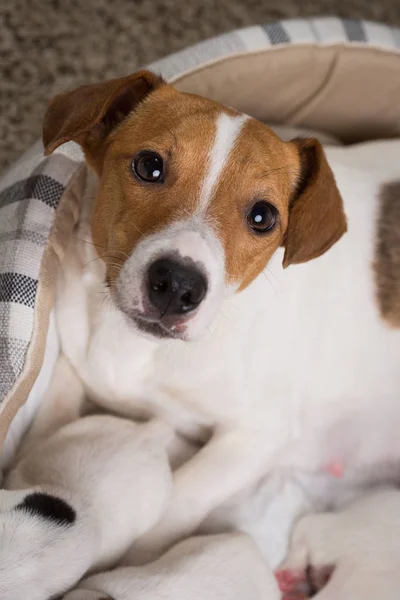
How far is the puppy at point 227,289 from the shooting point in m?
1.87

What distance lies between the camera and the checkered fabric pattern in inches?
84.9

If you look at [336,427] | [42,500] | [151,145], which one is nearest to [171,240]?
[151,145]

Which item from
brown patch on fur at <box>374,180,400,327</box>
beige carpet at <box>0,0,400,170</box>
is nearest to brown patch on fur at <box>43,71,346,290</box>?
brown patch on fur at <box>374,180,400,327</box>

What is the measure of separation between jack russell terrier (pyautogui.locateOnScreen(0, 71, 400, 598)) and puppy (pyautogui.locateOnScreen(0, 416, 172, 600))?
167 millimetres

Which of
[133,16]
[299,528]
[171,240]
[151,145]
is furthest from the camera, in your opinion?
[133,16]

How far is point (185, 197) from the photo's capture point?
1.87m

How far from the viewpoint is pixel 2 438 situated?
2164 mm

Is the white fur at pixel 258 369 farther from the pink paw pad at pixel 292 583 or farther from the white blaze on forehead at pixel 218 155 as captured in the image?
Answer: the white blaze on forehead at pixel 218 155

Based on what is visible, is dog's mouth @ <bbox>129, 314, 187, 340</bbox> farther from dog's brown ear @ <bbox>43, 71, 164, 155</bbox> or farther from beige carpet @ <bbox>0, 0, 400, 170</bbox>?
beige carpet @ <bbox>0, 0, 400, 170</bbox>

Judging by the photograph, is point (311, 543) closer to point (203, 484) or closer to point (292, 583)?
point (292, 583)

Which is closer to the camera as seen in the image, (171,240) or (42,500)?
(171,240)

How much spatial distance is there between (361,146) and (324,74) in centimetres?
41

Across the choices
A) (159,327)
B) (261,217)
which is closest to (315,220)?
(261,217)

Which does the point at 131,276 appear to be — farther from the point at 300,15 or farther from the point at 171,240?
the point at 300,15
